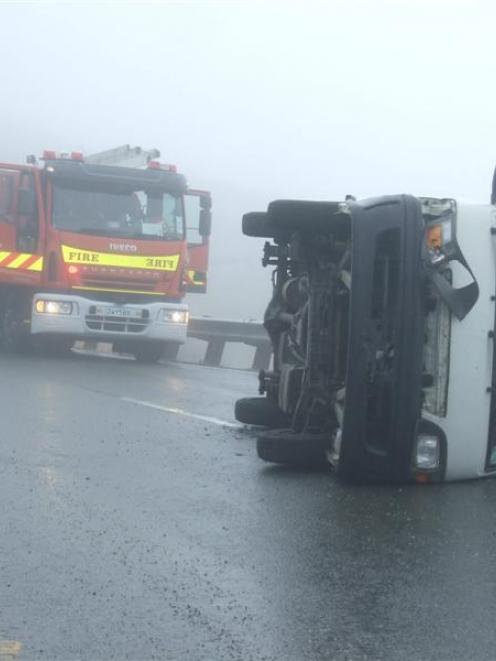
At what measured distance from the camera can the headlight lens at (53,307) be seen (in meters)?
18.0

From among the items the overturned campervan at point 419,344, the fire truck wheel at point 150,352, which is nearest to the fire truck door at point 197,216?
the fire truck wheel at point 150,352

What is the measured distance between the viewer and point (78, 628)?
4.25 meters

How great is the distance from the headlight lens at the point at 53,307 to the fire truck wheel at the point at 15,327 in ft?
1.90

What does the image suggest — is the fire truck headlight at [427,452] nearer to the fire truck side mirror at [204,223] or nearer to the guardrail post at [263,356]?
the fire truck side mirror at [204,223]

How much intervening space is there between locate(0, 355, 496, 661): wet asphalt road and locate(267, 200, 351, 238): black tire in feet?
4.78

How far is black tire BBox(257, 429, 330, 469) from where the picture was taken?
7.44 meters

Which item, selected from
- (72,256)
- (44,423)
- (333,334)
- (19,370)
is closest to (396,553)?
(333,334)

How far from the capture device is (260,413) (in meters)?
9.25

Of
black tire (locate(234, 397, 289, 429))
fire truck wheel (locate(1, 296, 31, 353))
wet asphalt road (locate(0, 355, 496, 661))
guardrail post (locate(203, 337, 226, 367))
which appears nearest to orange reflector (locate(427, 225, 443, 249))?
wet asphalt road (locate(0, 355, 496, 661))

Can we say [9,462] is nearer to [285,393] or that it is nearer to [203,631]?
[285,393]

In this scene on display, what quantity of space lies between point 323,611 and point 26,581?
3.63ft

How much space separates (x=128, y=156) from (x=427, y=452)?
13769mm

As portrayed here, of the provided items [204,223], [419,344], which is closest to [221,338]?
[204,223]

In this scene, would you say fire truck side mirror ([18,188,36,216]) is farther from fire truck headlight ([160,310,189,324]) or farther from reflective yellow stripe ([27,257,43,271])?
fire truck headlight ([160,310,189,324])
